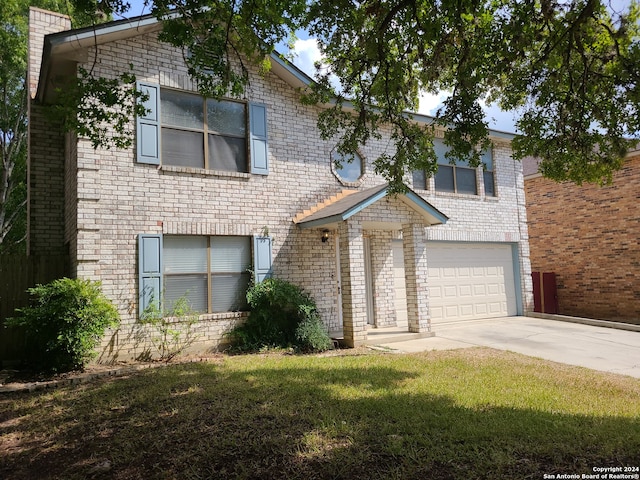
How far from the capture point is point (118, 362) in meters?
7.93

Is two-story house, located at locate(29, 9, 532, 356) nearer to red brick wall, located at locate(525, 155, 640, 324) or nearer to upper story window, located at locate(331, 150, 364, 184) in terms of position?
upper story window, located at locate(331, 150, 364, 184)

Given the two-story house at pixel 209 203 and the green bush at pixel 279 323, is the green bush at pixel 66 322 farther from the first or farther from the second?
the green bush at pixel 279 323

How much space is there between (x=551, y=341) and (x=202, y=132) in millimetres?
8867

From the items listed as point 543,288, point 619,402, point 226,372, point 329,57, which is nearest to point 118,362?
point 226,372

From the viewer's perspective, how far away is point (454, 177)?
42.3ft

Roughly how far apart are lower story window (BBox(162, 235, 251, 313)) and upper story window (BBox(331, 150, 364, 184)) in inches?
118

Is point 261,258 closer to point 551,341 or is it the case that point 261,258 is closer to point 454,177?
point 551,341

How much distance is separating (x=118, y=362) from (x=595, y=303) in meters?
14.9

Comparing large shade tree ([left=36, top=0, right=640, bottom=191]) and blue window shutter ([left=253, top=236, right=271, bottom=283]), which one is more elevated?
large shade tree ([left=36, top=0, right=640, bottom=191])

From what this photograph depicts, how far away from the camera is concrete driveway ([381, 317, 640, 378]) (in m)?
7.76

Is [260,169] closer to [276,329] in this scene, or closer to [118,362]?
[276,329]

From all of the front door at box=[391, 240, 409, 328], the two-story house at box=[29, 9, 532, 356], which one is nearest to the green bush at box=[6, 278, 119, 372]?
the two-story house at box=[29, 9, 532, 356]

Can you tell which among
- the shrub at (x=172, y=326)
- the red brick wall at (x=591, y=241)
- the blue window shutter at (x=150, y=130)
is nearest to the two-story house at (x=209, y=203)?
the blue window shutter at (x=150, y=130)

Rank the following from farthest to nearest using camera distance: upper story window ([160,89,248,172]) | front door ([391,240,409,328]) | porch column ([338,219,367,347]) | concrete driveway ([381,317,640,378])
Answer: front door ([391,240,409,328]) → porch column ([338,219,367,347]) → upper story window ([160,89,248,172]) → concrete driveway ([381,317,640,378])
